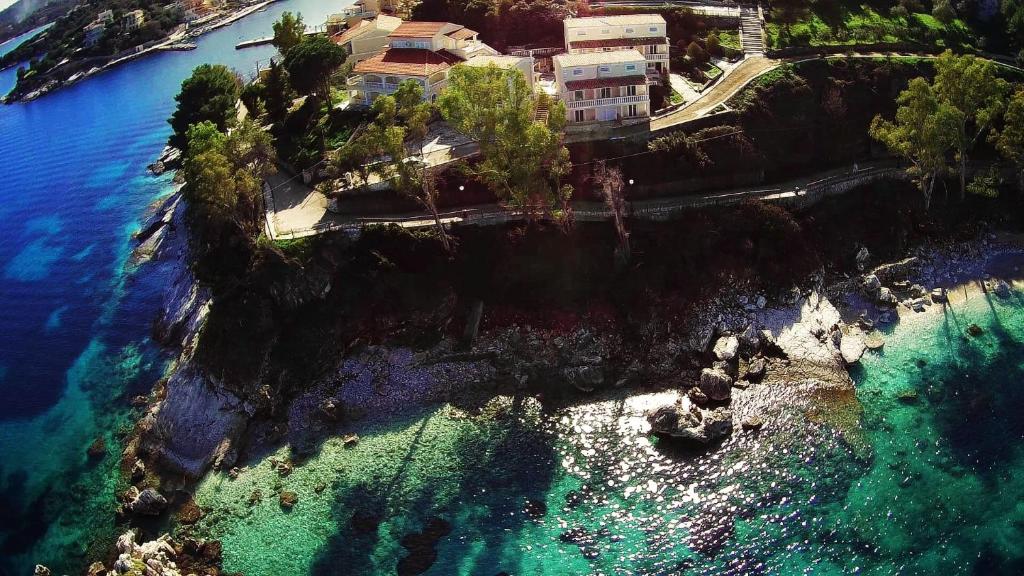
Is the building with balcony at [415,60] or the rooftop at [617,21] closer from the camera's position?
the building with balcony at [415,60]

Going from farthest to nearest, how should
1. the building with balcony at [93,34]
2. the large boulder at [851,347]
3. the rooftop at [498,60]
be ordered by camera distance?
the building with balcony at [93,34], the rooftop at [498,60], the large boulder at [851,347]

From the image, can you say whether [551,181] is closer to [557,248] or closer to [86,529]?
[557,248]

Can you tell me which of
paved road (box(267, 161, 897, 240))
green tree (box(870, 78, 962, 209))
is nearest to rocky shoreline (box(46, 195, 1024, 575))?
green tree (box(870, 78, 962, 209))

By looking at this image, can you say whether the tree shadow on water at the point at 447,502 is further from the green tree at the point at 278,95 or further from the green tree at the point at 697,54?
the green tree at the point at 278,95

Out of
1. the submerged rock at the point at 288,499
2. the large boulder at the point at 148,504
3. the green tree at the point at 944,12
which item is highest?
the green tree at the point at 944,12

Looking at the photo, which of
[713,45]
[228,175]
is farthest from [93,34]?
[713,45]

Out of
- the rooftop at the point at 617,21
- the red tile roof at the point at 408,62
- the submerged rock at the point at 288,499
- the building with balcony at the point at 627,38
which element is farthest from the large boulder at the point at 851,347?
the red tile roof at the point at 408,62

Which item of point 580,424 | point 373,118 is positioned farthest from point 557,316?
point 373,118
